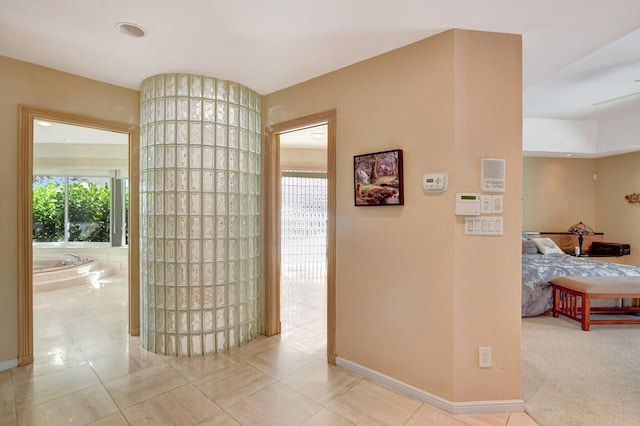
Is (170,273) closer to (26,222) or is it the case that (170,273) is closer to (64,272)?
(26,222)

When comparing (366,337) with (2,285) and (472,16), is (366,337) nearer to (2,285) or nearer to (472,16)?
(472,16)

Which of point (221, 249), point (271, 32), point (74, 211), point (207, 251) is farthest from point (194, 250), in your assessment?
point (74, 211)

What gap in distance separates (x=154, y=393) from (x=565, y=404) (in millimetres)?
2844

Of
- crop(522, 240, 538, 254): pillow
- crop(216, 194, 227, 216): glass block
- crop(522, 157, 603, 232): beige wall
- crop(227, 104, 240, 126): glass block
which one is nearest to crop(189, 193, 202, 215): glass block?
crop(216, 194, 227, 216): glass block

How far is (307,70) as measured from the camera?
2.44 m

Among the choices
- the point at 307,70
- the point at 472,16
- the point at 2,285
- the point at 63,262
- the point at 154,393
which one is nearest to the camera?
the point at 472,16

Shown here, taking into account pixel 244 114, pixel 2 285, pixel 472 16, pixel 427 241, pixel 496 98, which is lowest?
pixel 2 285

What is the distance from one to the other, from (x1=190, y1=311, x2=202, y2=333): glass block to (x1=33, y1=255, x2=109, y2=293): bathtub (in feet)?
12.2

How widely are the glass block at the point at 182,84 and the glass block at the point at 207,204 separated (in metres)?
0.92

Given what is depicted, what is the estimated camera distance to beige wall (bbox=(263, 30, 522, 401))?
1.87 meters

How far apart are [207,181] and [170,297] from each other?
1.09 meters

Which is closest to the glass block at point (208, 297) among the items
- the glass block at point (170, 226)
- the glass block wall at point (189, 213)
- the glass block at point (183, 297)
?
the glass block wall at point (189, 213)

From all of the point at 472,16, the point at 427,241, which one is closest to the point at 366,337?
the point at 427,241

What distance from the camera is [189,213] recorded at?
8.29ft
